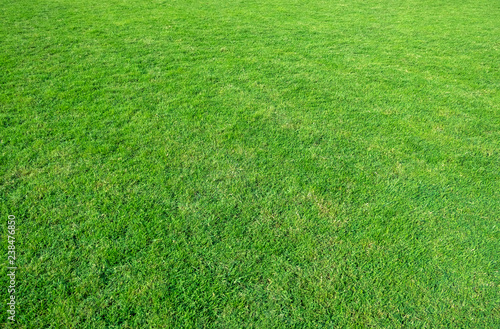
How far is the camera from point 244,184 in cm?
420

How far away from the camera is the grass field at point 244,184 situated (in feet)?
9.91

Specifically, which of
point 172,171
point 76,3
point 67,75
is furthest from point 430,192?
point 76,3

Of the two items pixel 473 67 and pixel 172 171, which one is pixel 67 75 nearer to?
pixel 172 171

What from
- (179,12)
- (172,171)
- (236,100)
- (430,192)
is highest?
(179,12)

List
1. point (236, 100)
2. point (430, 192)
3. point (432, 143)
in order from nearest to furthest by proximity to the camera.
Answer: point (430, 192)
point (432, 143)
point (236, 100)

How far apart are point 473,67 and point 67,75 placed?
836cm

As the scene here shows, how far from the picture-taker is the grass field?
3021mm

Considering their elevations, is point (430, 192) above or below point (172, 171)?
below

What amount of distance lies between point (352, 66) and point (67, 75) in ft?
18.2

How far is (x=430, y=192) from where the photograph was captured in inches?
168

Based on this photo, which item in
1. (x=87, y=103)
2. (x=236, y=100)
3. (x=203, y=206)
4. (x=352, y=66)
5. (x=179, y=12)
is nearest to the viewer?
(x=203, y=206)

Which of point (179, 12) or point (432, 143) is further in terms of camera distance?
point (179, 12)

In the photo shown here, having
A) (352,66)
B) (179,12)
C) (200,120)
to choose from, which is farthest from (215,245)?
(179,12)

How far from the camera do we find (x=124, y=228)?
11.6 feet
